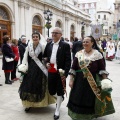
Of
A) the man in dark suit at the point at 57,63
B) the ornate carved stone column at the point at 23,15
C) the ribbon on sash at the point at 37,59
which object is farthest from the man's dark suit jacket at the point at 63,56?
the ornate carved stone column at the point at 23,15

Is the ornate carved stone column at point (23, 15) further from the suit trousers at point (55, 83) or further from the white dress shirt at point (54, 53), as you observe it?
the suit trousers at point (55, 83)

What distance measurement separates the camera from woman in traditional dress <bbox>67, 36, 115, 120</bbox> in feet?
10.9

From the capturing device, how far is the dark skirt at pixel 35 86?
3949mm

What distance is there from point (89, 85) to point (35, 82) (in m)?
1.13

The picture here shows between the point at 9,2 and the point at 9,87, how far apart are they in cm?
1173

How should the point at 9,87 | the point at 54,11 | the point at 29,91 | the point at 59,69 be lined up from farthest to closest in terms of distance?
the point at 54,11 → the point at 9,87 → the point at 29,91 → the point at 59,69

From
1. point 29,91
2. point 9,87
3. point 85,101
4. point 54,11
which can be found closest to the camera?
point 85,101

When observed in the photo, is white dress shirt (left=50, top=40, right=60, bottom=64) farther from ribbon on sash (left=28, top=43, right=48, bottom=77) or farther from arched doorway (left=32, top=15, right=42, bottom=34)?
arched doorway (left=32, top=15, right=42, bottom=34)

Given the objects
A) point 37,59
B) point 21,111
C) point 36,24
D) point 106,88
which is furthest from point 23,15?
point 106,88

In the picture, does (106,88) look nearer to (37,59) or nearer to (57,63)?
(57,63)

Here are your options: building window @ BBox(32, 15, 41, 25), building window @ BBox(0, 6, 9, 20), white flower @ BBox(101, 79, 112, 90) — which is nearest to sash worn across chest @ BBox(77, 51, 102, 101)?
white flower @ BBox(101, 79, 112, 90)

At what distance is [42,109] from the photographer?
426 cm

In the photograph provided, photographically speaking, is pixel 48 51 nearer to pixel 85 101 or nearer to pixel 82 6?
pixel 85 101

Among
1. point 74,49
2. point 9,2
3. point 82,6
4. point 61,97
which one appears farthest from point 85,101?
point 82,6
